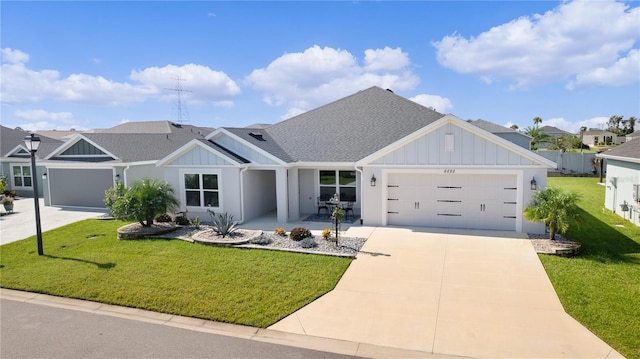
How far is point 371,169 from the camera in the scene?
14.8 meters

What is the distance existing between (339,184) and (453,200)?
16.5ft

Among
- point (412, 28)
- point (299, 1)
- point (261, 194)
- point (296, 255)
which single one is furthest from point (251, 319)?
point (412, 28)

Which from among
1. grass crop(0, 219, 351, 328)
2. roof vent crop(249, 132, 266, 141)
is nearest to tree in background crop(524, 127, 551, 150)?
roof vent crop(249, 132, 266, 141)

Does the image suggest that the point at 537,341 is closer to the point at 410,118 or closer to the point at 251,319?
the point at 251,319

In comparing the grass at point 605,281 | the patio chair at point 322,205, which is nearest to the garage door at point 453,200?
the grass at point 605,281

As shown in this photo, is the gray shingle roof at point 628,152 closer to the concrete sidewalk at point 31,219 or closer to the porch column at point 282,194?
the porch column at point 282,194

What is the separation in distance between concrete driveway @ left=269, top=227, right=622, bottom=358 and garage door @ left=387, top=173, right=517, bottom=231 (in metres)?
2.51

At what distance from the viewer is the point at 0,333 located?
727 centimetres

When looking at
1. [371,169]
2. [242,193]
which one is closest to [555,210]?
[371,169]

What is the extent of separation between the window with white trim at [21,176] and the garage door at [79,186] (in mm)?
5990

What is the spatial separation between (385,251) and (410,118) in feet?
29.8

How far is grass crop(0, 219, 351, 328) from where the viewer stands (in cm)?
811

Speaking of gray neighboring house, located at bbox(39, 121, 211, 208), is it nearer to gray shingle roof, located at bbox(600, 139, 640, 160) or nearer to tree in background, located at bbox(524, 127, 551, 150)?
gray shingle roof, located at bbox(600, 139, 640, 160)

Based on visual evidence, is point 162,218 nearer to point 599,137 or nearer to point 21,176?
point 21,176
